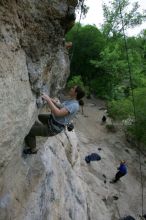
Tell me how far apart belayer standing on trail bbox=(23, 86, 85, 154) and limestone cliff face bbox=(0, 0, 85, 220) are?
31cm

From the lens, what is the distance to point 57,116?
7168 mm

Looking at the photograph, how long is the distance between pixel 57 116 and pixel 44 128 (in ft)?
1.95

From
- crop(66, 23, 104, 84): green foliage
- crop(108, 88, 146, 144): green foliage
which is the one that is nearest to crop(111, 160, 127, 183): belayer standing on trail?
crop(108, 88, 146, 144): green foliage

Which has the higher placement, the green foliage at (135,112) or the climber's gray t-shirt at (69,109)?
the climber's gray t-shirt at (69,109)

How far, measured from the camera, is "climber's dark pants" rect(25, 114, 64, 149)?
7.44 meters

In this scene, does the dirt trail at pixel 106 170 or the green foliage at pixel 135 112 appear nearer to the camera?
the dirt trail at pixel 106 170

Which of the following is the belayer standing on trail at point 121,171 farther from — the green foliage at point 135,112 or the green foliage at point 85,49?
the green foliage at point 85,49

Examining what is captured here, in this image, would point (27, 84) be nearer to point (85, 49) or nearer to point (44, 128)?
point (44, 128)

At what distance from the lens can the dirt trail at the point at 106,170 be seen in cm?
1627

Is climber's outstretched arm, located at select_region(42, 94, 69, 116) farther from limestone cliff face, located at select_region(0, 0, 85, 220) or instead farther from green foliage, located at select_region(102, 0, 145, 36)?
green foliage, located at select_region(102, 0, 145, 36)

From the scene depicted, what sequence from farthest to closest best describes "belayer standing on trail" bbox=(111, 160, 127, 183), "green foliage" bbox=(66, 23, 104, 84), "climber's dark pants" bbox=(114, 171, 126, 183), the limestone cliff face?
1. "green foliage" bbox=(66, 23, 104, 84)
2. "climber's dark pants" bbox=(114, 171, 126, 183)
3. "belayer standing on trail" bbox=(111, 160, 127, 183)
4. the limestone cliff face

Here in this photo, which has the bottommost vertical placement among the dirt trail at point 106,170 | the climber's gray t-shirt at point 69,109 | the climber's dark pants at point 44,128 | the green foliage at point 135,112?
the dirt trail at point 106,170

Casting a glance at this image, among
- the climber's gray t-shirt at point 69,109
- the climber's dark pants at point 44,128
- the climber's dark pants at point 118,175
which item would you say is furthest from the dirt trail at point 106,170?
the climber's gray t-shirt at point 69,109

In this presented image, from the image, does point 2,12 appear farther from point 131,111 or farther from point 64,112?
point 131,111
